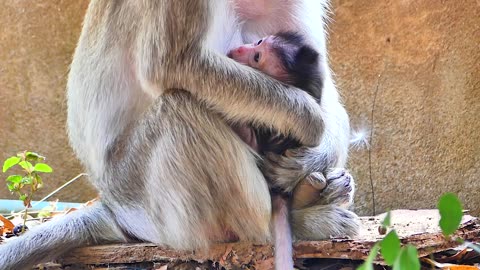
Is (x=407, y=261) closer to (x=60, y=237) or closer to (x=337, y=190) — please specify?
(x=337, y=190)

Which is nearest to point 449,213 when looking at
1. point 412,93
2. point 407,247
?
point 407,247

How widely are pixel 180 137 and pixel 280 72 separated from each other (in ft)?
1.77

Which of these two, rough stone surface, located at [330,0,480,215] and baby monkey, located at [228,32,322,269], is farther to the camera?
rough stone surface, located at [330,0,480,215]

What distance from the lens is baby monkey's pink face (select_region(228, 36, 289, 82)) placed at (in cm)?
276

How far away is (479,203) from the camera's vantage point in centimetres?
435

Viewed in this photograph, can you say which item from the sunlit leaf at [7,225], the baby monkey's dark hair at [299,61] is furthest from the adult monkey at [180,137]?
the sunlit leaf at [7,225]

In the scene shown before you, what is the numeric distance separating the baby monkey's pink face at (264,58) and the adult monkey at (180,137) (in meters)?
0.10

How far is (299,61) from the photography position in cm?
277

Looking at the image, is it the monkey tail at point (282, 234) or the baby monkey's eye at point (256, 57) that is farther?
the baby monkey's eye at point (256, 57)

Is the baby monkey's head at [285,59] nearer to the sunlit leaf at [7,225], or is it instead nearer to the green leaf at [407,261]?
the sunlit leaf at [7,225]

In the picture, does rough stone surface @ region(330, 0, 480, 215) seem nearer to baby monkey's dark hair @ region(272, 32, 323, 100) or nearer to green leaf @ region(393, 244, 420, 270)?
baby monkey's dark hair @ region(272, 32, 323, 100)

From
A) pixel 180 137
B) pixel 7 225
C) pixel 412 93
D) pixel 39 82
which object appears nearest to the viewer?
pixel 180 137

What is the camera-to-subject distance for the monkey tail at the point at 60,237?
2766 millimetres

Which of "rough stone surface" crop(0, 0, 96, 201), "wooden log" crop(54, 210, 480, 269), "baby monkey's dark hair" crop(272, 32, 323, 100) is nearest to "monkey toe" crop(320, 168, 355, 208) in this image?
"wooden log" crop(54, 210, 480, 269)
